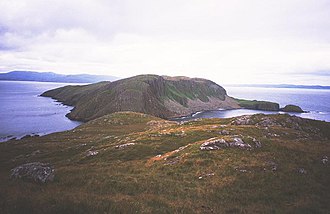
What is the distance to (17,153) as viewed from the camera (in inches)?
2260

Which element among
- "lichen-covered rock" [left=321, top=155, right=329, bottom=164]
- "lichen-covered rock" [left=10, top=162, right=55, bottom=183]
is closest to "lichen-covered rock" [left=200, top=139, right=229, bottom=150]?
"lichen-covered rock" [left=321, top=155, right=329, bottom=164]

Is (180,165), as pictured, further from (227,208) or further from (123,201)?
(123,201)

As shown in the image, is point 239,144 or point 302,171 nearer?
point 302,171

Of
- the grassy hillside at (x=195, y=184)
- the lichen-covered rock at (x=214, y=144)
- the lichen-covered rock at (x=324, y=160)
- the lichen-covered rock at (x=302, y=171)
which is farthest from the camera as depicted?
the lichen-covered rock at (x=214, y=144)

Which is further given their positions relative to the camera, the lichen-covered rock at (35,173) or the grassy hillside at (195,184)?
the lichen-covered rock at (35,173)

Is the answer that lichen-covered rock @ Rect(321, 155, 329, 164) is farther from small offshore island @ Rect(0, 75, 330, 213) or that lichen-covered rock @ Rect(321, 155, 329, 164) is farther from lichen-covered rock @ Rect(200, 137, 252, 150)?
lichen-covered rock @ Rect(200, 137, 252, 150)

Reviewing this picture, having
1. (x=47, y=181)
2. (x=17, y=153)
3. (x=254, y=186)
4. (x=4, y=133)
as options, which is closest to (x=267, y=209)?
(x=254, y=186)

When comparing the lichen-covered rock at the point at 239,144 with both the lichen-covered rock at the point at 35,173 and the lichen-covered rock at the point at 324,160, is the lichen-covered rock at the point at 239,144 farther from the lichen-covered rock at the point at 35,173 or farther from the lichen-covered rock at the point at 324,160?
the lichen-covered rock at the point at 35,173

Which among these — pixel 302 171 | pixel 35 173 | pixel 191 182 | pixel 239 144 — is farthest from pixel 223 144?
pixel 35 173

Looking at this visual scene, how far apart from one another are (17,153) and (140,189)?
52.2 m

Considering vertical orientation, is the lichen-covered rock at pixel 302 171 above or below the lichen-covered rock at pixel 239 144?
below

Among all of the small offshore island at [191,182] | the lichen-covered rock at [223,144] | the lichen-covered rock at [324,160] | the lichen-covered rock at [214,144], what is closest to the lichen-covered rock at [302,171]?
the small offshore island at [191,182]

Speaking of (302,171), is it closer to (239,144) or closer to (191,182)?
(239,144)

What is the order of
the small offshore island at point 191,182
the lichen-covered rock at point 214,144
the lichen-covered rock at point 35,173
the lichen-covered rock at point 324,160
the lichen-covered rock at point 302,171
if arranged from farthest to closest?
the lichen-covered rock at point 214,144, the lichen-covered rock at point 324,160, the lichen-covered rock at point 302,171, the lichen-covered rock at point 35,173, the small offshore island at point 191,182
